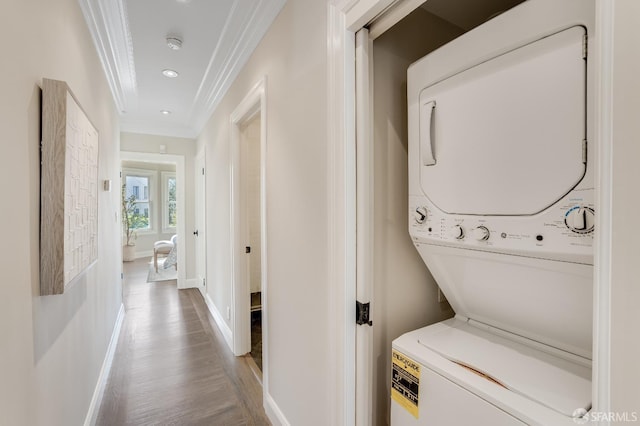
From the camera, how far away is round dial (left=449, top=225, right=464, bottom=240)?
1.00m

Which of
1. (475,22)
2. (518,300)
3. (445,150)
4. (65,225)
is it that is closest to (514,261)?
(518,300)

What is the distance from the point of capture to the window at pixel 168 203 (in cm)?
822

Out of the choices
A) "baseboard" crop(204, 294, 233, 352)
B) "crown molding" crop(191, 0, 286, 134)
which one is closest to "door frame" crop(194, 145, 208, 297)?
"baseboard" crop(204, 294, 233, 352)

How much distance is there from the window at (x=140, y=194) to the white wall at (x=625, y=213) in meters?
9.06

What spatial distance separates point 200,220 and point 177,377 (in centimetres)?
259

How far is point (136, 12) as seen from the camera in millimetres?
1886

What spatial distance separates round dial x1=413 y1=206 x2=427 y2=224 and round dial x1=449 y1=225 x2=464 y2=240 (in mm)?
124

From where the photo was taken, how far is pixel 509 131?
0.87 m

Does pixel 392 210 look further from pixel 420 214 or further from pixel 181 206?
pixel 181 206

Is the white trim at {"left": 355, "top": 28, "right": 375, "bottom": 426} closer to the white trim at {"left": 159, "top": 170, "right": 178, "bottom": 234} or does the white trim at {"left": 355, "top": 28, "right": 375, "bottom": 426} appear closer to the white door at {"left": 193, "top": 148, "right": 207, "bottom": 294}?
the white door at {"left": 193, "top": 148, "right": 207, "bottom": 294}

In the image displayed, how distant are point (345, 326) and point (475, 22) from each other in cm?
165

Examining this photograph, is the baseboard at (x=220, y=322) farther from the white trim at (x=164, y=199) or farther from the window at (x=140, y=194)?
the window at (x=140, y=194)

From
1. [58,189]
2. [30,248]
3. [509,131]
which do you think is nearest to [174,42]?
[58,189]

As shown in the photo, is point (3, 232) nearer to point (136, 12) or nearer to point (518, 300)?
point (518, 300)
